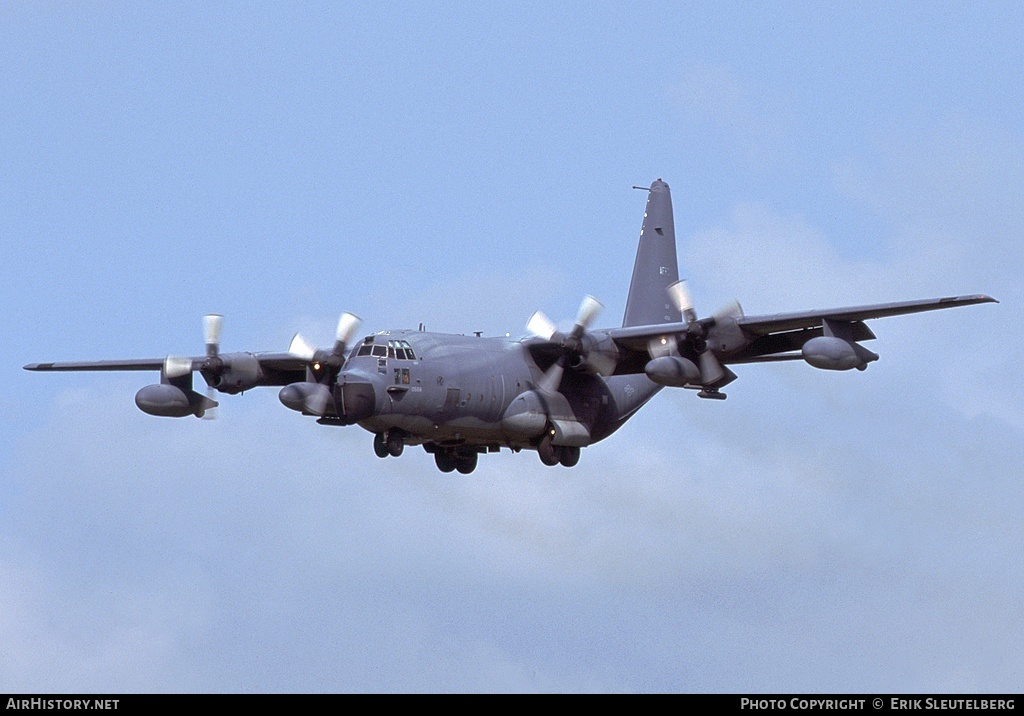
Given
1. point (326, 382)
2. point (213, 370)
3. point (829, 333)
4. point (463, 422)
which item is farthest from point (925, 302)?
point (213, 370)

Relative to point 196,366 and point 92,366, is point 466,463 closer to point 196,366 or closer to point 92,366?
point 196,366

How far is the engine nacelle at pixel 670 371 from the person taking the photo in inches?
1545

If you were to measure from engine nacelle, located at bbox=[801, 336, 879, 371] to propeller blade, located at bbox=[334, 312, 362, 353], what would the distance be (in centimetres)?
1211

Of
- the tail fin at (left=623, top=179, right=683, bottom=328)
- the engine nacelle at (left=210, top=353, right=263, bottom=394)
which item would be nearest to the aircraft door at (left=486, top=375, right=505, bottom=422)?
the engine nacelle at (left=210, top=353, right=263, bottom=394)

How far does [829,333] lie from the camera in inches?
1503

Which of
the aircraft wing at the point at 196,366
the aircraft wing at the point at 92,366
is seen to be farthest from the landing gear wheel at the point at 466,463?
the aircraft wing at the point at 92,366

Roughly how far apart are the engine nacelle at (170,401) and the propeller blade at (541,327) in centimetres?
894

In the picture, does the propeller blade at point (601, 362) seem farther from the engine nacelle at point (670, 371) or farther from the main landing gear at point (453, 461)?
the main landing gear at point (453, 461)

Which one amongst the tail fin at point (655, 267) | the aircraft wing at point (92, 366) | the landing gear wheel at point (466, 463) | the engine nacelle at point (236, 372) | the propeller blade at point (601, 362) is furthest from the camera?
the tail fin at point (655, 267)

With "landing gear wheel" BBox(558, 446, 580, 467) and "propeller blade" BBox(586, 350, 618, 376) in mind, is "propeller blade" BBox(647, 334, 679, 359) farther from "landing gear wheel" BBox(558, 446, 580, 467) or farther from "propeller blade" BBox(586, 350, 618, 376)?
"landing gear wheel" BBox(558, 446, 580, 467)

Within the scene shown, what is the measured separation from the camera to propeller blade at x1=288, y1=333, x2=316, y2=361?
43062mm
